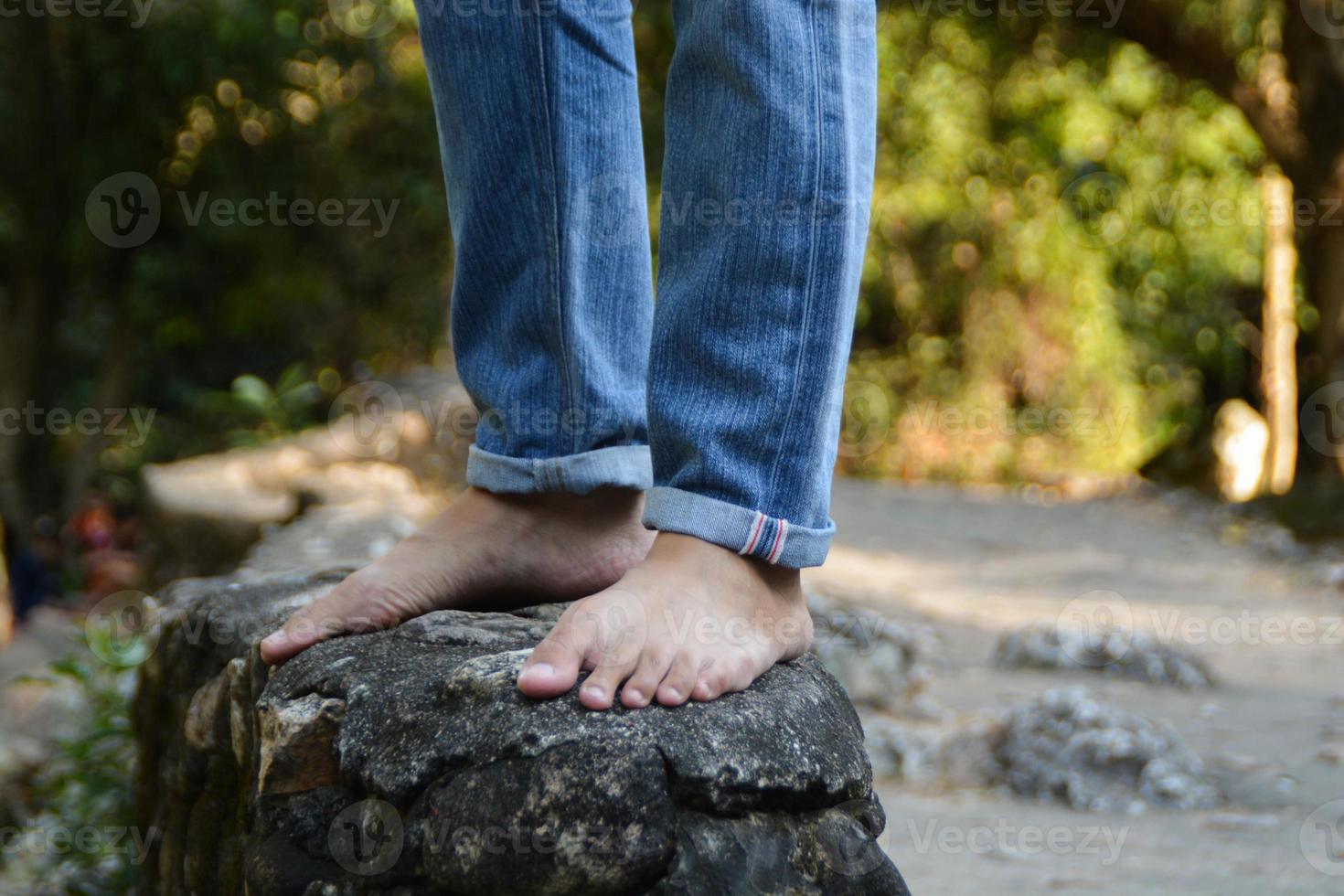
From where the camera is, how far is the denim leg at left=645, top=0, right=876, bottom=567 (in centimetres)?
115

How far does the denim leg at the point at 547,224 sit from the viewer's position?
4.43 ft

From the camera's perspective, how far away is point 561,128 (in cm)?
135

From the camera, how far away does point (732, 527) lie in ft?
3.77

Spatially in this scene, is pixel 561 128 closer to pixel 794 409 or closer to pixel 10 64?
pixel 794 409

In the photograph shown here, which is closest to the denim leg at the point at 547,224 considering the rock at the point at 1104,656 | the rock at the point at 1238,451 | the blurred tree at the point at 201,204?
the rock at the point at 1104,656

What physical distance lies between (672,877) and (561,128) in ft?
2.43

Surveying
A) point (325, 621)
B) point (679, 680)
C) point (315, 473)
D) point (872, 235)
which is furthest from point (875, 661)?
point (872, 235)

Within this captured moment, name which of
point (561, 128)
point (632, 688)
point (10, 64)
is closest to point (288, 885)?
point (632, 688)

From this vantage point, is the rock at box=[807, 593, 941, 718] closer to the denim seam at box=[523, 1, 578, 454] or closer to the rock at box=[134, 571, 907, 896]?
the denim seam at box=[523, 1, 578, 454]

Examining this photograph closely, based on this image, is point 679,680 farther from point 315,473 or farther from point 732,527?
point 315,473

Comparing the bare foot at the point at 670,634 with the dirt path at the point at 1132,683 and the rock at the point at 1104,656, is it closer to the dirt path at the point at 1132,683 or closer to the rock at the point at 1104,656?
the dirt path at the point at 1132,683

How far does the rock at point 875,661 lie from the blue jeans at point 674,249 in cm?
157

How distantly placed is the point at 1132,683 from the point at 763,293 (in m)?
2.42

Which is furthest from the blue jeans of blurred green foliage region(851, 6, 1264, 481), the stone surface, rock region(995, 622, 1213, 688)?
blurred green foliage region(851, 6, 1264, 481)
